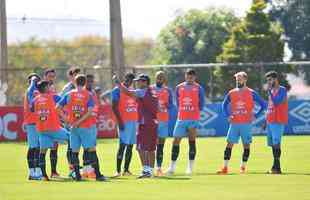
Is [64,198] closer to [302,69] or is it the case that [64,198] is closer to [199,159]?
[199,159]

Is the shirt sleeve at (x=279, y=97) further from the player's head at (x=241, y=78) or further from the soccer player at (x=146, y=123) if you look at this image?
the soccer player at (x=146, y=123)

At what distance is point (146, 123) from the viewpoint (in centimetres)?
2441

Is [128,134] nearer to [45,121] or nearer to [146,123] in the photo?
[146,123]

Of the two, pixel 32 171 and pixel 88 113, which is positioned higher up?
pixel 88 113

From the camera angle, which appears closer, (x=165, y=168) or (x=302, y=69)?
(x=165, y=168)

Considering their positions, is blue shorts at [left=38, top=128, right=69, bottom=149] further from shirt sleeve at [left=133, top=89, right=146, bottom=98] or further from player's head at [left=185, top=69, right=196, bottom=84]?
player's head at [left=185, top=69, right=196, bottom=84]

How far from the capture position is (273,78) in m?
25.5

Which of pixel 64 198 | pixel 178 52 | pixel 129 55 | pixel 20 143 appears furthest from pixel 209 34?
pixel 129 55

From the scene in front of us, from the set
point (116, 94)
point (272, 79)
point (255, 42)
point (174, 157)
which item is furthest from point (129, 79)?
point (255, 42)

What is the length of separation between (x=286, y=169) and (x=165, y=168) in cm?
295

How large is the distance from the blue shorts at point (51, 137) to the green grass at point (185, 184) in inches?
34.2

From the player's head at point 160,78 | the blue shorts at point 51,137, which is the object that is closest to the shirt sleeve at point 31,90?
the blue shorts at point 51,137

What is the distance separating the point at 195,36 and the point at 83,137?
2001 inches

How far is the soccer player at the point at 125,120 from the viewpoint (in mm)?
24797
